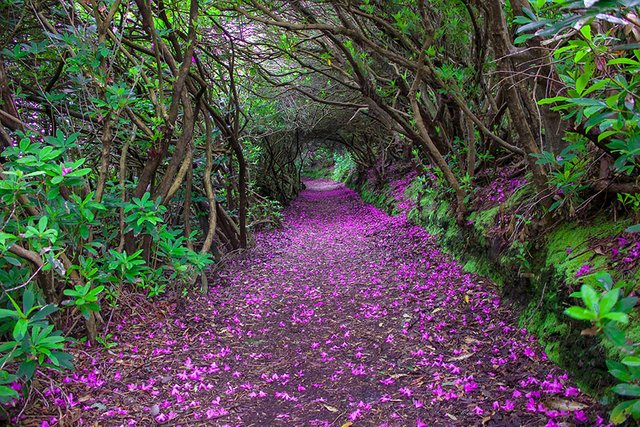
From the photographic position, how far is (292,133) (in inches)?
698

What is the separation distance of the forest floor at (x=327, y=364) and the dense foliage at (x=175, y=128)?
1.51ft

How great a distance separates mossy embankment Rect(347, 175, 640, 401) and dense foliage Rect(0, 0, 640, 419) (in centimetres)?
19

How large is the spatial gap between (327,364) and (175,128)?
3.61 metres

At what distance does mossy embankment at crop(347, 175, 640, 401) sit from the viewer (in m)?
2.39

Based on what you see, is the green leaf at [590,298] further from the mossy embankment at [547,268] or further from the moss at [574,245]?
the moss at [574,245]

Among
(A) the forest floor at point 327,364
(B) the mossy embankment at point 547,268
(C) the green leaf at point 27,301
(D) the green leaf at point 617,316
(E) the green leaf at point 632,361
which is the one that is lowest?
(A) the forest floor at point 327,364

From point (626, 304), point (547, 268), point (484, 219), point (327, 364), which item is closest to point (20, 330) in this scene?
point (327, 364)

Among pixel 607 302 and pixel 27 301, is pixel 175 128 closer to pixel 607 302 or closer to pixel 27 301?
pixel 27 301

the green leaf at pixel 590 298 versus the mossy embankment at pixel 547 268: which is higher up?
the green leaf at pixel 590 298

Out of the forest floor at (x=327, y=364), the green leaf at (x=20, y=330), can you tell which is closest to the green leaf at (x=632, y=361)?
the forest floor at (x=327, y=364)

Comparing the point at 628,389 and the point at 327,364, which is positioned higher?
the point at 628,389

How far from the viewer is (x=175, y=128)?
518 centimetres

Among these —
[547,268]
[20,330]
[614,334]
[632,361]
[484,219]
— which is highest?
[20,330]

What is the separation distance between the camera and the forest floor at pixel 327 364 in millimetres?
2547
